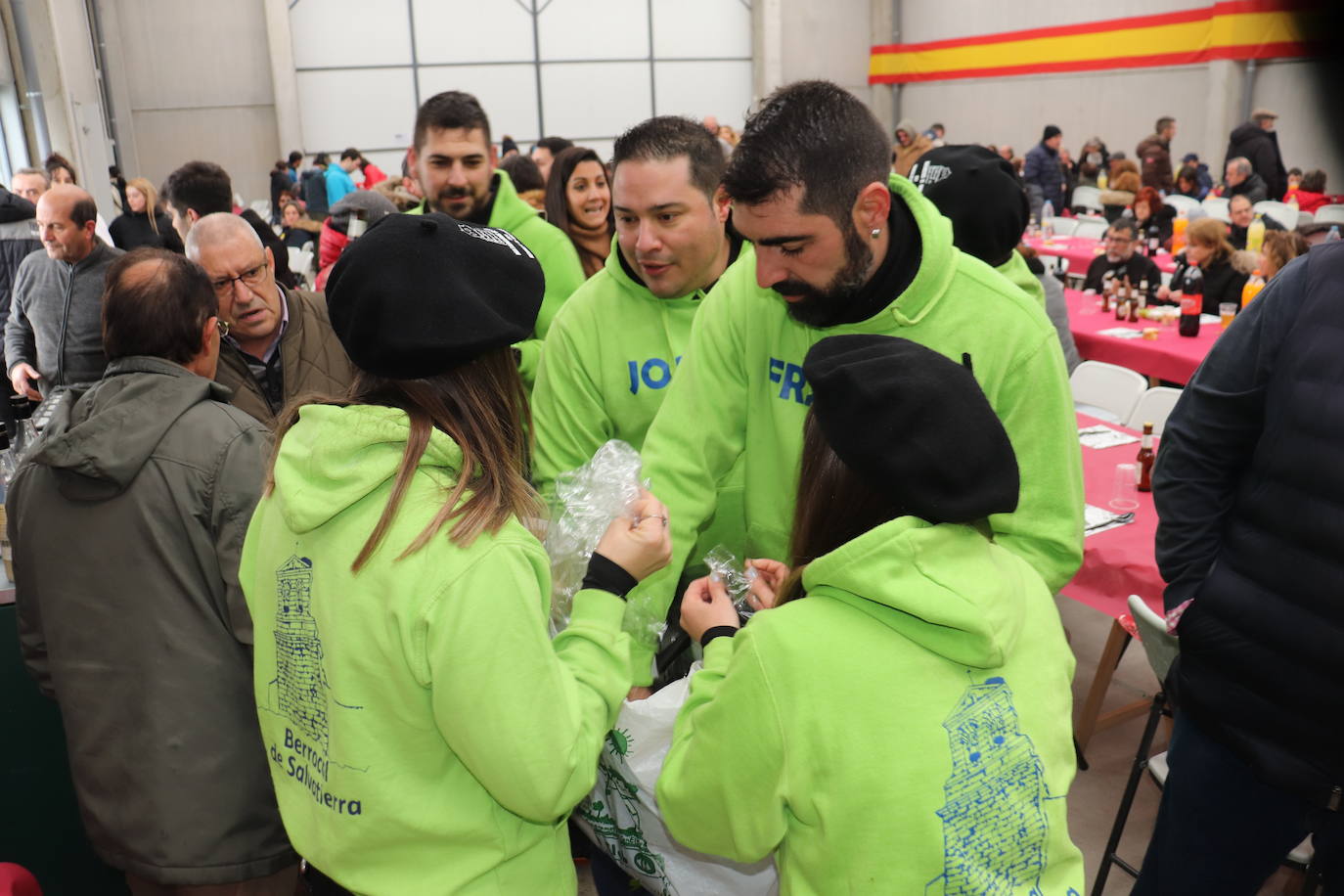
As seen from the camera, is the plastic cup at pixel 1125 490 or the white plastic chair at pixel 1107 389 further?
the white plastic chair at pixel 1107 389

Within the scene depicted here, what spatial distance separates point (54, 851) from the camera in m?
2.85

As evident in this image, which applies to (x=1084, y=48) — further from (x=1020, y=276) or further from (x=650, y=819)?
(x=650, y=819)

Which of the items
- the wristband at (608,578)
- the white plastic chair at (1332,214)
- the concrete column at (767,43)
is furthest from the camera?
the concrete column at (767,43)

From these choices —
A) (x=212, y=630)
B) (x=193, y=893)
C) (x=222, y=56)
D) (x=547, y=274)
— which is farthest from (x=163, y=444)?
(x=222, y=56)

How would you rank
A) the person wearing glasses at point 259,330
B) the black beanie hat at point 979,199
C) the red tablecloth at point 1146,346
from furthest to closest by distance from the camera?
the red tablecloth at point 1146,346, the black beanie hat at point 979,199, the person wearing glasses at point 259,330

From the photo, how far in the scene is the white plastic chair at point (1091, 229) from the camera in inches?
469

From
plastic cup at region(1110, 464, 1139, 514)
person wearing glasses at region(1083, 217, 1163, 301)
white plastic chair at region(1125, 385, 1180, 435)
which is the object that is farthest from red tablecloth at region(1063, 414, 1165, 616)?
person wearing glasses at region(1083, 217, 1163, 301)

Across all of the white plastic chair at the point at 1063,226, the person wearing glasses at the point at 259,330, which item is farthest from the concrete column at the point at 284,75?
the person wearing glasses at the point at 259,330

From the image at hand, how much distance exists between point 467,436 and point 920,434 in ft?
2.01

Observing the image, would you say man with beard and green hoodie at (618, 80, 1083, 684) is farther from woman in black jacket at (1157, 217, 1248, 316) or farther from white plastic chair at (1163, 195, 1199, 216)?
white plastic chair at (1163, 195, 1199, 216)

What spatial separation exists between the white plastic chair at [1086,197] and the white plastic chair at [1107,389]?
9.74 meters

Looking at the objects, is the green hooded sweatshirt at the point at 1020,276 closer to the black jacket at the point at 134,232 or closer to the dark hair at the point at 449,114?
the dark hair at the point at 449,114

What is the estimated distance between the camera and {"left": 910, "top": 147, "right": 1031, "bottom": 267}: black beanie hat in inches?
125

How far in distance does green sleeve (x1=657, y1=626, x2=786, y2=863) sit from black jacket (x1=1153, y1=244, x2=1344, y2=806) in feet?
3.89
